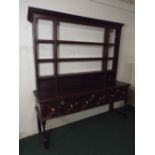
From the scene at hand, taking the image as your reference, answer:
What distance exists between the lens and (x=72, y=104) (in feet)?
6.22

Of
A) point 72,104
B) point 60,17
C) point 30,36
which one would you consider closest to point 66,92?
point 72,104

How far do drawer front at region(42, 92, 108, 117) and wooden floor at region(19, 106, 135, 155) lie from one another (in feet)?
1.62

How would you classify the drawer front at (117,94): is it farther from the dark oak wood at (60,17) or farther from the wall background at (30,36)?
the dark oak wood at (60,17)

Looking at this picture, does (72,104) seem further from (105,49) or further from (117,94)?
(105,49)

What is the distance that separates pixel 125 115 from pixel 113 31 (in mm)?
1723

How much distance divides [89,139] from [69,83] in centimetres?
95

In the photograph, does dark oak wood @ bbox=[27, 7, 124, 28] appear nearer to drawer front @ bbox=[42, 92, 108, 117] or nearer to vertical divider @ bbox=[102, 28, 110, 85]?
vertical divider @ bbox=[102, 28, 110, 85]

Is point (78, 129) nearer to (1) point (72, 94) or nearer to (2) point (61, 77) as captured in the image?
(1) point (72, 94)

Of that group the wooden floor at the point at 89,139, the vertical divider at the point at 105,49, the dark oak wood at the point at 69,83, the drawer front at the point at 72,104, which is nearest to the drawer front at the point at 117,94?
the dark oak wood at the point at 69,83

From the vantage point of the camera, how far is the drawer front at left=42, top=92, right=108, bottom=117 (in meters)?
1.72

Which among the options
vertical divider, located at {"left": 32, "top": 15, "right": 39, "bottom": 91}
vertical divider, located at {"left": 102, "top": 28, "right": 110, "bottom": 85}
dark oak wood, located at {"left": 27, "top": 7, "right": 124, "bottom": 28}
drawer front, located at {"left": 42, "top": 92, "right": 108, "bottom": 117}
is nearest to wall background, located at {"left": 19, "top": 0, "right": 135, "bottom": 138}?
vertical divider, located at {"left": 32, "top": 15, "right": 39, "bottom": 91}
